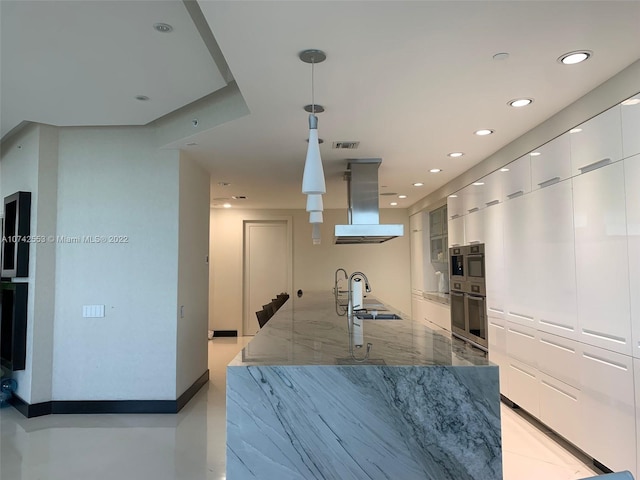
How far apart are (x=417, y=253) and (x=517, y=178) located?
3938mm

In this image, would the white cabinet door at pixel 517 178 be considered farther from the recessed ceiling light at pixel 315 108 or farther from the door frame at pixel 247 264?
the door frame at pixel 247 264

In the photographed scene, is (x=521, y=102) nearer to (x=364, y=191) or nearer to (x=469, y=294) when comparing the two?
(x=364, y=191)

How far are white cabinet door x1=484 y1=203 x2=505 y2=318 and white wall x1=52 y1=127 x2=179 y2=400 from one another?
3088mm

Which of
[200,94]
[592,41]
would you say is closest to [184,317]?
[200,94]

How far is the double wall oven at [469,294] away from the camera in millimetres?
4445

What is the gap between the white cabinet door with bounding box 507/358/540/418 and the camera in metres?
3.39

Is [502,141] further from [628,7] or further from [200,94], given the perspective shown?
[200,94]

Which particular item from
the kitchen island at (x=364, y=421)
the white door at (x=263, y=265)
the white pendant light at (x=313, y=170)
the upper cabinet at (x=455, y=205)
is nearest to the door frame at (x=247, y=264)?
the white door at (x=263, y=265)

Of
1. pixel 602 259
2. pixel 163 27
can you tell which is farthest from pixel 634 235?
pixel 163 27

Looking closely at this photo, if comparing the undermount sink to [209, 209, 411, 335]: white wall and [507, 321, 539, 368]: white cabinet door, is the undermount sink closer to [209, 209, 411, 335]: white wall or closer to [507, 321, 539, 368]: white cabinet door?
[507, 321, 539, 368]: white cabinet door

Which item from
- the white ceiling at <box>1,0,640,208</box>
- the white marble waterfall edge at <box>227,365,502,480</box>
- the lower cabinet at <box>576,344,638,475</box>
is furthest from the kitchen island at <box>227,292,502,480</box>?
the white ceiling at <box>1,0,640,208</box>

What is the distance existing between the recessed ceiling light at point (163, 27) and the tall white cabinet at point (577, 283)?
2589 millimetres

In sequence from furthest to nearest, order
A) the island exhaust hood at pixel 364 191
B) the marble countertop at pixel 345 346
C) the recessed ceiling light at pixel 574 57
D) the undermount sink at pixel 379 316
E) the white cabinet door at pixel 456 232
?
the white cabinet door at pixel 456 232 → the island exhaust hood at pixel 364 191 → the undermount sink at pixel 379 316 → the recessed ceiling light at pixel 574 57 → the marble countertop at pixel 345 346

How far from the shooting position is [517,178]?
3637 millimetres
